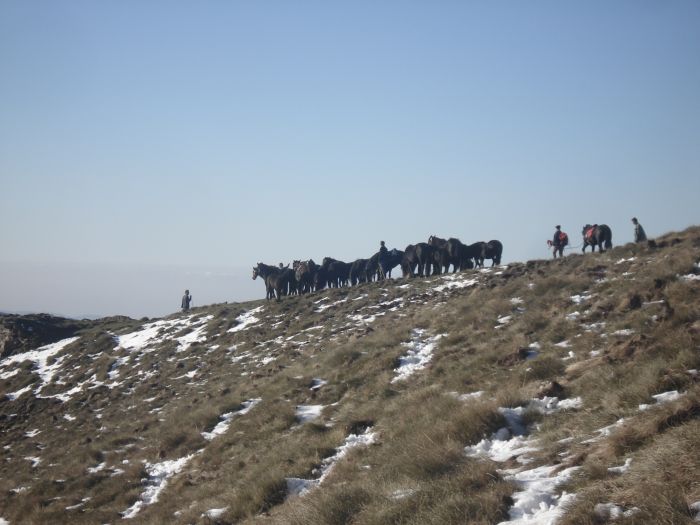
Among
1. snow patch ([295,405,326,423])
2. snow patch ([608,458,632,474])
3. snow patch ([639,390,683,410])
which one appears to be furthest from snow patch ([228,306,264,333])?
snow patch ([608,458,632,474])

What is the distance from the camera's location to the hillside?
5418 millimetres

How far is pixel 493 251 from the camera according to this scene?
3131 cm

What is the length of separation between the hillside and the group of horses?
5.26m

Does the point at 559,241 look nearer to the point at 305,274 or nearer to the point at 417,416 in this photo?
the point at 305,274

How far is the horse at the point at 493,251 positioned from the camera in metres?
31.3

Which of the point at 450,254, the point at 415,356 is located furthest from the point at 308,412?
the point at 450,254

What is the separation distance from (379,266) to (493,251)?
22.7ft

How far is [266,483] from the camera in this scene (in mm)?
8305

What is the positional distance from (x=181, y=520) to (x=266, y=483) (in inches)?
63.1

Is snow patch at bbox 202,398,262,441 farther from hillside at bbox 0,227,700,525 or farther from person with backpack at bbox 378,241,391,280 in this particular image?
person with backpack at bbox 378,241,391,280

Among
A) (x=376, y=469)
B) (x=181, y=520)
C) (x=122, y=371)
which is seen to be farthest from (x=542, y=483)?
(x=122, y=371)

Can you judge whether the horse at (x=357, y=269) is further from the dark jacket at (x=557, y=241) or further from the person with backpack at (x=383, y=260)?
the dark jacket at (x=557, y=241)

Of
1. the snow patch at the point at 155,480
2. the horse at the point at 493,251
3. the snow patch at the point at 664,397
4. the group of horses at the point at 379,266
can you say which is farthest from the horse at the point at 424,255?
the snow patch at the point at 664,397

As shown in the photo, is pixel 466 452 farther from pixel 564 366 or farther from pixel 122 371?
pixel 122 371
